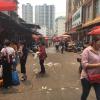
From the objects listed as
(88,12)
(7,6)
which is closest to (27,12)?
(88,12)

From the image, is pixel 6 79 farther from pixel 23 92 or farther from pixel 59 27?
pixel 59 27

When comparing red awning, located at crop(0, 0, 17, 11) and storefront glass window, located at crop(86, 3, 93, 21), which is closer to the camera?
red awning, located at crop(0, 0, 17, 11)

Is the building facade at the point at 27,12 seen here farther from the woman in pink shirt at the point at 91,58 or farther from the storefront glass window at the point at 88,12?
the woman in pink shirt at the point at 91,58

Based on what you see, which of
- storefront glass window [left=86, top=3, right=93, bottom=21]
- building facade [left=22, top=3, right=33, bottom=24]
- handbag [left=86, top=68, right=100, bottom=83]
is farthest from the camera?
building facade [left=22, top=3, right=33, bottom=24]

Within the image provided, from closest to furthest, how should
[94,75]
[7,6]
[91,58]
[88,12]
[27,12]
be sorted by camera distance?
[94,75] → [91,58] → [7,6] → [88,12] → [27,12]

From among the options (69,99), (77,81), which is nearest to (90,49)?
(69,99)

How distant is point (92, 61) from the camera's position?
23.8 ft

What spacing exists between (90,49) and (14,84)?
253 inches

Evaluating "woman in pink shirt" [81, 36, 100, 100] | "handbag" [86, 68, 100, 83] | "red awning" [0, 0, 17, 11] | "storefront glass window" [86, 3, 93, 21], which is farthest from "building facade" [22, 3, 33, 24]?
"handbag" [86, 68, 100, 83]

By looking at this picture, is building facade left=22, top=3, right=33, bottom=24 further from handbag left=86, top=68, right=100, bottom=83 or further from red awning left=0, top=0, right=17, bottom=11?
handbag left=86, top=68, right=100, bottom=83

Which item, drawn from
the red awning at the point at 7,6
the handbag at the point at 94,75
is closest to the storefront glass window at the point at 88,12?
the red awning at the point at 7,6

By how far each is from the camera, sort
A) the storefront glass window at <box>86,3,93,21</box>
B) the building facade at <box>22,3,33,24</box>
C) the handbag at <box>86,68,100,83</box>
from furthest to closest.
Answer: the building facade at <box>22,3,33,24</box>, the storefront glass window at <box>86,3,93,21</box>, the handbag at <box>86,68,100,83</box>

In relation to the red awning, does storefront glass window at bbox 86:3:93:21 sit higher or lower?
higher

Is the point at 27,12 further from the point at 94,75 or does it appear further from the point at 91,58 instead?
the point at 94,75
